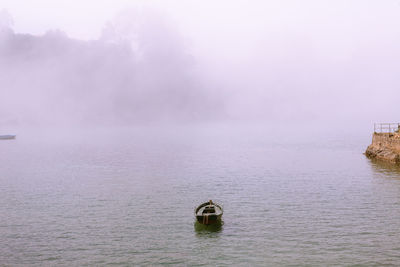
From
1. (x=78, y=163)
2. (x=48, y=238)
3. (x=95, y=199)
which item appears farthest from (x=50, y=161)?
(x=48, y=238)

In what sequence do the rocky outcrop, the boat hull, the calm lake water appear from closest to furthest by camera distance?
1. the calm lake water
2. the boat hull
3. the rocky outcrop

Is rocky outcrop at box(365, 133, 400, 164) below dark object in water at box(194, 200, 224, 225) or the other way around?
the other way around

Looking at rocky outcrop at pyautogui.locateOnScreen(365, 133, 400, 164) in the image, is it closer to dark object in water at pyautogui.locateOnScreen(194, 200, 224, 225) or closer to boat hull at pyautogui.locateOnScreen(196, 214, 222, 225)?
dark object in water at pyautogui.locateOnScreen(194, 200, 224, 225)

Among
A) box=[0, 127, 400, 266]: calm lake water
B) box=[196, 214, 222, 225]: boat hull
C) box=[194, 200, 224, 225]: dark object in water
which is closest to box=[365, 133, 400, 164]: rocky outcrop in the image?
box=[0, 127, 400, 266]: calm lake water

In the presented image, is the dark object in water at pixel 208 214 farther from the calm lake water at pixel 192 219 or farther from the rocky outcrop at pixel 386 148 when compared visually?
the rocky outcrop at pixel 386 148

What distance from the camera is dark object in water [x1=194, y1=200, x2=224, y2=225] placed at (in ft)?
132

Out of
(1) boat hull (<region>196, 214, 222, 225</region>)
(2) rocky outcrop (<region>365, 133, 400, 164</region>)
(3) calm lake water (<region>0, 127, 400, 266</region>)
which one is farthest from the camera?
(2) rocky outcrop (<region>365, 133, 400, 164</region>)

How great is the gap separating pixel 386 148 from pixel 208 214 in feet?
226

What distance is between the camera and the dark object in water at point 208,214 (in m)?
40.3

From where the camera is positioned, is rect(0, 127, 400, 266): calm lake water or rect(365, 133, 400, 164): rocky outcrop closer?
rect(0, 127, 400, 266): calm lake water

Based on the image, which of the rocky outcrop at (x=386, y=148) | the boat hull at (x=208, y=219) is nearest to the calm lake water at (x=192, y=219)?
the boat hull at (x=208, y=219)

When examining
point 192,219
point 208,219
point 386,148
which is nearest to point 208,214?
point 208,219

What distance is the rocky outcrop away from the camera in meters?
83.7

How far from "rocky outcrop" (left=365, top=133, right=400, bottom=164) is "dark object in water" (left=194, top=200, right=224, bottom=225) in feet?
194
